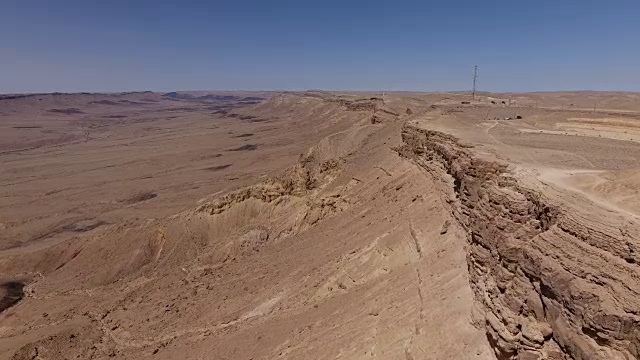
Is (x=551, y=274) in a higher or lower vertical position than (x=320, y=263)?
higher

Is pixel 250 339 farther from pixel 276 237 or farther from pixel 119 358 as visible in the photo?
pixel 276 237

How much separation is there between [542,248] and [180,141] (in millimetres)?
113804

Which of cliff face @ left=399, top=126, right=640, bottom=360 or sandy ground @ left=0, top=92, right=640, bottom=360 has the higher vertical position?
cliff face @ left=399, top=126, right=640, bottom=360

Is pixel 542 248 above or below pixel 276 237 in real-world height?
above

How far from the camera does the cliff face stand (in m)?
7.64

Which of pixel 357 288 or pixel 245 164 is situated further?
pixel 245 164

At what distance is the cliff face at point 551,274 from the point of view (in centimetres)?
764

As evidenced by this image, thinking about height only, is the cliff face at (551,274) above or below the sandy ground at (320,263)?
above

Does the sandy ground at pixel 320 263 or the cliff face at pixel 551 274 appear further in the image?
the sandy ground at pixel 320 263

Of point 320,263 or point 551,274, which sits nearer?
point 551,274

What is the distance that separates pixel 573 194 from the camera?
11664 millimetres

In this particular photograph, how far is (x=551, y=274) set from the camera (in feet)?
29.4

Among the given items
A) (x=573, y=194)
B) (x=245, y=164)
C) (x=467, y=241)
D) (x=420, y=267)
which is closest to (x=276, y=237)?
(x=420, y=267)

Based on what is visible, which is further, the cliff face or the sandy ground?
the sandy ground
